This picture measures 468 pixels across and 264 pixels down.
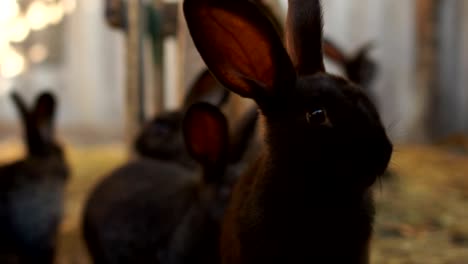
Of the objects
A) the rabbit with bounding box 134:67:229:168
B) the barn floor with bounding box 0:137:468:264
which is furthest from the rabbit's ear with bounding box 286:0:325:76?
the rabbit with bounding box 134:67:229:168

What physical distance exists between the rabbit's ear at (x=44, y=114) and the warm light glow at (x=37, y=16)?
276cm

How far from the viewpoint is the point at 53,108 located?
3.63m

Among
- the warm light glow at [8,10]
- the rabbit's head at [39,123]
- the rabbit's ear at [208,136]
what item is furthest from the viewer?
the warm light glow at [8,10]

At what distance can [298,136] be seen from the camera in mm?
1875

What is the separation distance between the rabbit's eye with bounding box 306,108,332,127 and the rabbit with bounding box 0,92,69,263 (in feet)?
6.51

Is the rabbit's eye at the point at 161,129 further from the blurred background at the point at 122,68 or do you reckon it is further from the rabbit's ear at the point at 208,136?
the blurred background at the point at 122,68

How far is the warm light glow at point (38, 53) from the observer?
6.33 metres

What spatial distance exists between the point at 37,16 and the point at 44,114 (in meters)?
2.89

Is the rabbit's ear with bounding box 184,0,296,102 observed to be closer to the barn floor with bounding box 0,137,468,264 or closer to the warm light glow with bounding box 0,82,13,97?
the barn floor with bounding box 0,137,468,264

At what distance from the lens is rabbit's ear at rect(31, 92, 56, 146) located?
3.55m

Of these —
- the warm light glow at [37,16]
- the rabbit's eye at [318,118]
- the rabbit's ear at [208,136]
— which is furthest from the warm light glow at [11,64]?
the rabbit's eye at [318,118]

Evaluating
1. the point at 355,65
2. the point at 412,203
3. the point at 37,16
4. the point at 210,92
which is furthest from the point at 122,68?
the point at 210,92

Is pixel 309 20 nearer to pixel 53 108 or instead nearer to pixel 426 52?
pixel 53 108

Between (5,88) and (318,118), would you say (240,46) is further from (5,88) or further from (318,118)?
(5,88)
